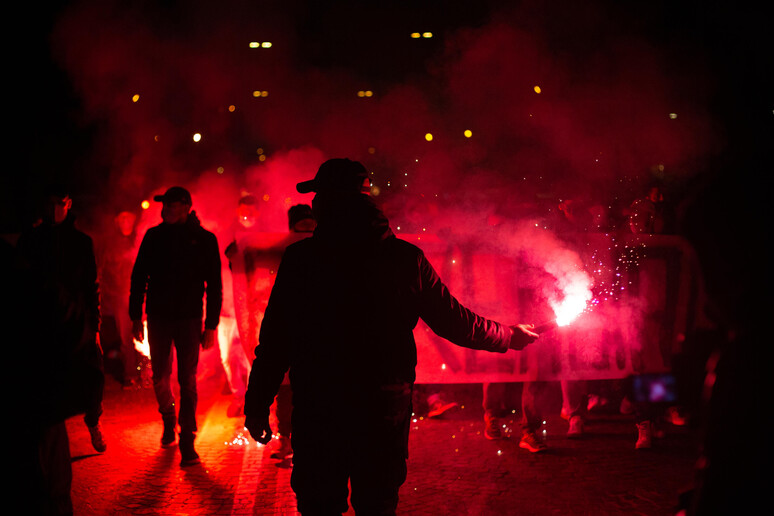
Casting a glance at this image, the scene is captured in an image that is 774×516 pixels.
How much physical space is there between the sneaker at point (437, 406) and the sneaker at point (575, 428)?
4.51 feet

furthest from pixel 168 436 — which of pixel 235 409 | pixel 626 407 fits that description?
pixel 626 407

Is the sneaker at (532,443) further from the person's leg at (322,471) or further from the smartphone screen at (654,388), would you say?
the person's leg at (322,471)

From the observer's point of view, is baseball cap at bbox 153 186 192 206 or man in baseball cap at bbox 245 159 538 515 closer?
man in baseball cap at bbox 245 159 538 515

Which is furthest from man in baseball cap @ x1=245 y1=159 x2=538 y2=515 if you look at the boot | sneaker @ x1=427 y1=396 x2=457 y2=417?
sneaker @ x1=427 y1=396 x2=457 y2=417

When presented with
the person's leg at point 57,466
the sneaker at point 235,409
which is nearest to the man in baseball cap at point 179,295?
the sneaker at point 235,409

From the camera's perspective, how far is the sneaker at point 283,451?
517 cm

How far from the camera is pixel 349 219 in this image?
111 inches

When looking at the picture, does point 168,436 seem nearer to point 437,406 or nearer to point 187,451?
point 187,451

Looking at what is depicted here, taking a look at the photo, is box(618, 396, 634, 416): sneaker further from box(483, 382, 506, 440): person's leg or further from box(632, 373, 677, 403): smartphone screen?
box(483, 382, 506, 440): person's leg

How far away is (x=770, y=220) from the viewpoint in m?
2.00

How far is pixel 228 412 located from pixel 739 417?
5.58 metres

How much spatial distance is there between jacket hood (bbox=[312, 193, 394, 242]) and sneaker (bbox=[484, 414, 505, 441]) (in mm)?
3439

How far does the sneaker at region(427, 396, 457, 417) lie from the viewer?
249 inches

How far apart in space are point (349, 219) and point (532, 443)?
3494mm
